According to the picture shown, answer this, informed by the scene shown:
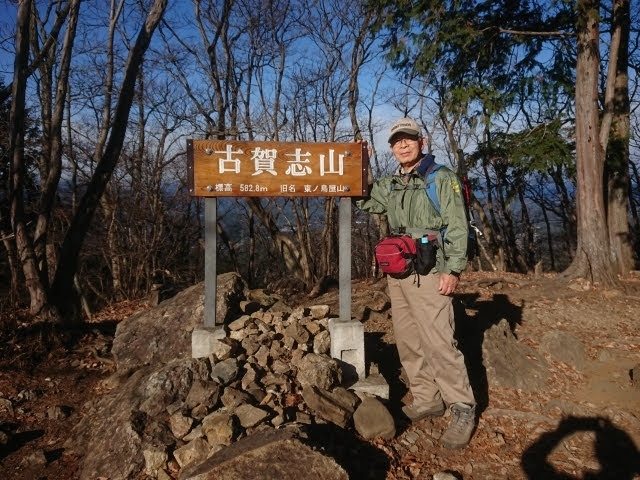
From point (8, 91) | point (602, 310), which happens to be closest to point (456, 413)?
point (602, 310)

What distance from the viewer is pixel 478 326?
5273mm

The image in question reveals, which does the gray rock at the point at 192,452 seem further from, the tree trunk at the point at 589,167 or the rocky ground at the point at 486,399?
the tree trunk at the point at 589,167

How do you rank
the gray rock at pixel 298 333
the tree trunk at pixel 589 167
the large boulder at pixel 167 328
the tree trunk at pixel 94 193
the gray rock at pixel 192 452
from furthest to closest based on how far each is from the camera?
the tree trunk at pixel 589 167
the tree trunk at pixel 94 193
the large boulder at pixel 167 328
the gray rock at pixel 298 333
the gray rock at pixel 192 452

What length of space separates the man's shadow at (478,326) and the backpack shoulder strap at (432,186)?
1974 mm

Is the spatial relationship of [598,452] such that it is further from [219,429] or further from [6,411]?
[6,411]

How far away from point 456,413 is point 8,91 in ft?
26.3

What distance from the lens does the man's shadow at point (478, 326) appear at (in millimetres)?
4477

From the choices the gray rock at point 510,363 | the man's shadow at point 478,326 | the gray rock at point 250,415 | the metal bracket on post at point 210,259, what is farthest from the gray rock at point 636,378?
the metal bracket on post at point 210,259

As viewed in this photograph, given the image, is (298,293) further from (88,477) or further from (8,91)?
(88,477)

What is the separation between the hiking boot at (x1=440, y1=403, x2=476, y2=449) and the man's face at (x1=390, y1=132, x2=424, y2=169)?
1.89 meters

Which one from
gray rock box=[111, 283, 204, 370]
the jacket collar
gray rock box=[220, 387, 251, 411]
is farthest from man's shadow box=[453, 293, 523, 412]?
gray rock box=[111, 283, 204, 370]

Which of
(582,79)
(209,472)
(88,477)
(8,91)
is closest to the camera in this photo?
(209,472)

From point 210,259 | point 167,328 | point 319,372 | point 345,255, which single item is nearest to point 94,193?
point 167,328

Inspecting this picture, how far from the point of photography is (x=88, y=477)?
313 cm
